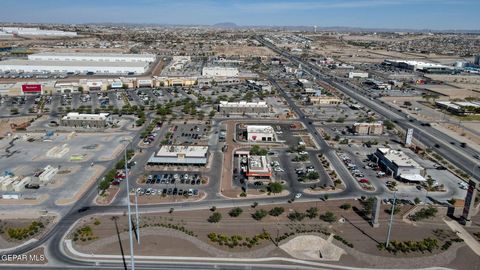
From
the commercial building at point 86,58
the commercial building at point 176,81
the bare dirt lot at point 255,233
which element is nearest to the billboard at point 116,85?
the commercial building at point 176,81

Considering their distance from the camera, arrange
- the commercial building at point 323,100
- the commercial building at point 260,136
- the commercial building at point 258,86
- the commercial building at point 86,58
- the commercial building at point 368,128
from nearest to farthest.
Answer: the commercial building at point 260,136 < the commercial building at point 368,128 < the commercial building at point 323,100 < the commercial building at point 258,86 < the commercial building at point 86,58

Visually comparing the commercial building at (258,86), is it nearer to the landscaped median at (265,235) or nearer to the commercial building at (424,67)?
the landscaped median at (265,235)

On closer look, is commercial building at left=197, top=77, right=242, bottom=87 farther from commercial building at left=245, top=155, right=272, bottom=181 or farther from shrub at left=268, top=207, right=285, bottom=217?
shrub at left=268, top=207, right=285, bottom=217

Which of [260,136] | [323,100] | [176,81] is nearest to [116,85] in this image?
[176,81]

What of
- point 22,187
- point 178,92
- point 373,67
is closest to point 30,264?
point 22,187

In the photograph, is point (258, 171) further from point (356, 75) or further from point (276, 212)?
point (356, 75)

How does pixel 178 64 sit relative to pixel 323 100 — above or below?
above

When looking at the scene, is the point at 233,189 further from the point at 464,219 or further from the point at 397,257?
the point at 464,219
